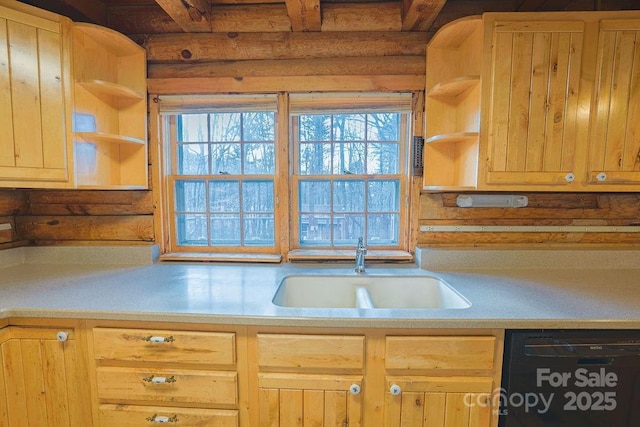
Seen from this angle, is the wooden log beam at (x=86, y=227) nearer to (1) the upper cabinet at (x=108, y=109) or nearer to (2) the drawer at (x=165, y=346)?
(1) the upper cabinet at (x=108, y=109)

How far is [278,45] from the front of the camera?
176 centimetres

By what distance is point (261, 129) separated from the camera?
6.26 ft

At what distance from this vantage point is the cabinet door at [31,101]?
51.7 inches

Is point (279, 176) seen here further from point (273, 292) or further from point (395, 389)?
point (395, 389)

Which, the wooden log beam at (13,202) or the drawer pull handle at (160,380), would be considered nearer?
the drawer pull handle at (160,380)

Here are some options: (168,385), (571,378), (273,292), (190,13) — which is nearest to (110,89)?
(190,13)

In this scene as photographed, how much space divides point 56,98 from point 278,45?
1183 millimetres

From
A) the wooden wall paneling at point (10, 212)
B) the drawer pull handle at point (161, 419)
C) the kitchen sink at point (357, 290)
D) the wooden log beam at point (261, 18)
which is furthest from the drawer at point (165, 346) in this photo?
the wooden log beam at point (261, 18)

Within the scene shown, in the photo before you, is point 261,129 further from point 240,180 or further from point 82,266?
point 82,266

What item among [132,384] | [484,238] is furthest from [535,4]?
[132,384]

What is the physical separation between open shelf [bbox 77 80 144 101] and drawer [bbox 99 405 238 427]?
5.02 ft

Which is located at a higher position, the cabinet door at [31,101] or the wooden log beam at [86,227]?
the cabinet door at [31,101]

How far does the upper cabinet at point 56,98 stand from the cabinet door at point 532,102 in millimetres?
1940

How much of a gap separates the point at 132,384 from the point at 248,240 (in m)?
0.98
